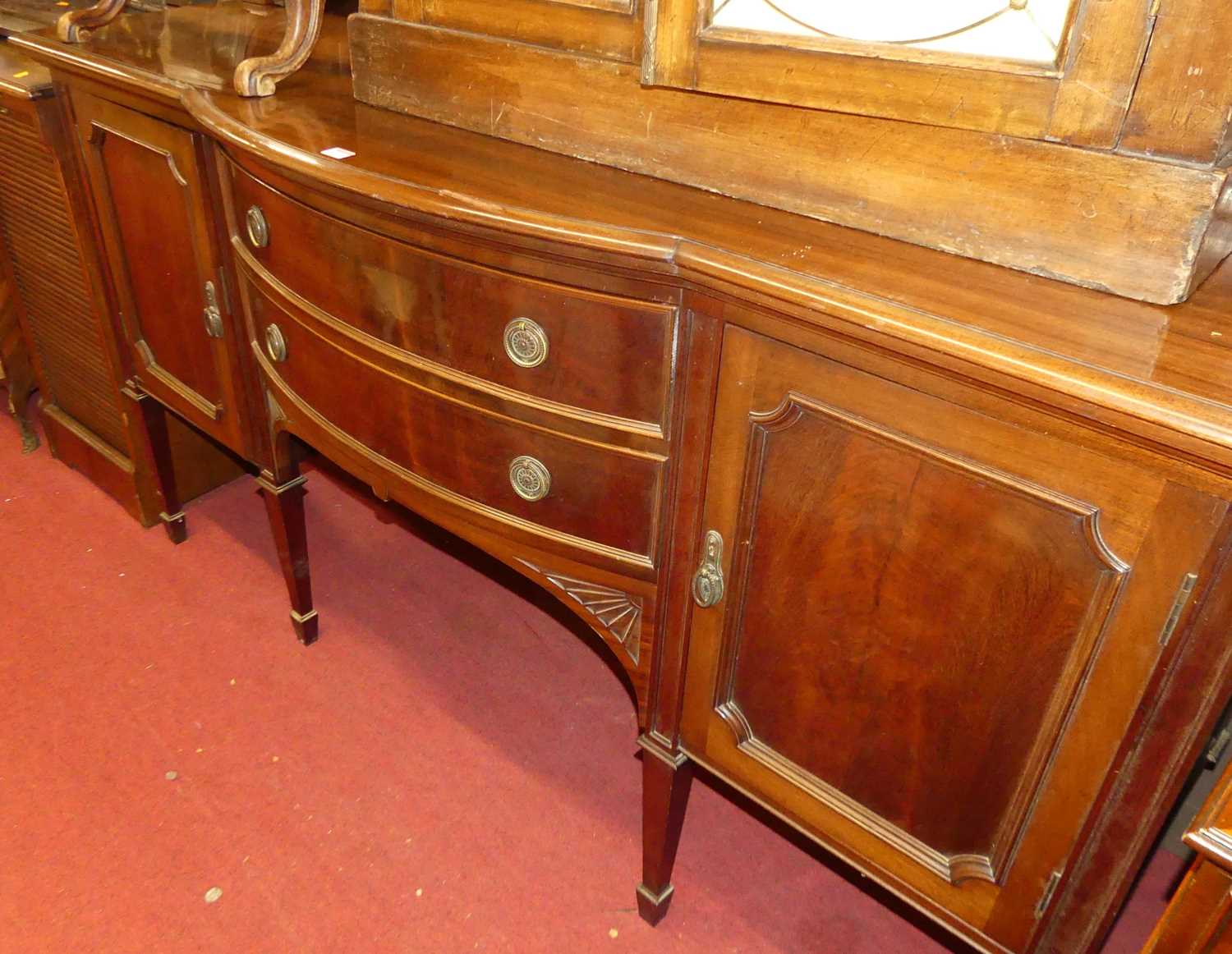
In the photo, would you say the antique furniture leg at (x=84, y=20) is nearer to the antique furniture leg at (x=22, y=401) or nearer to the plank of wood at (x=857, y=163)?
the plank of wood at (x=857, y=163)

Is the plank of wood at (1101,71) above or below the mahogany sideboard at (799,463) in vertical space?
above

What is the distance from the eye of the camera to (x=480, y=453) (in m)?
1.24

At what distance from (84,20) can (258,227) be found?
2.48 feet

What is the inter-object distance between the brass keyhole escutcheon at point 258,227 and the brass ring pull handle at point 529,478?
520 millimetres

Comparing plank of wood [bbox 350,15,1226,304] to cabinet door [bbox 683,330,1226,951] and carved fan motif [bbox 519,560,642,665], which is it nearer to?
cabinet door [bbox 683,330,1226,951]

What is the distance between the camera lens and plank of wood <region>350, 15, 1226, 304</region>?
2.88ft

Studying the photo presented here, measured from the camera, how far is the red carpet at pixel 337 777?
153 centimetres

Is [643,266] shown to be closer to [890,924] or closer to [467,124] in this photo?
[467,124]

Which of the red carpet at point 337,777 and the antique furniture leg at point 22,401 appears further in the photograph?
the antique furniture leg at point 22,401

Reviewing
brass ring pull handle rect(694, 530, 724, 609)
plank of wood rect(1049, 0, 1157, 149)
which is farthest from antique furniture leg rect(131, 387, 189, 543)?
plank of wood rect(1049, 0, 1157, 149)

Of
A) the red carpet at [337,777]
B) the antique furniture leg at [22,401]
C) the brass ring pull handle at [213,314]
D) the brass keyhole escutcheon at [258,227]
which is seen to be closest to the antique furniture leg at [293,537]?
the red carpet at [337,777]

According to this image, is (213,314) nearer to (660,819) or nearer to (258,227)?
(258,227)

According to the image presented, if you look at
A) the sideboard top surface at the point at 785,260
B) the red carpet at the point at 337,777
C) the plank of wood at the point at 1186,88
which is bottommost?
the red carpet at the point at 337,777

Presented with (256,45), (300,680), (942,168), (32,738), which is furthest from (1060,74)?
(32,738)
